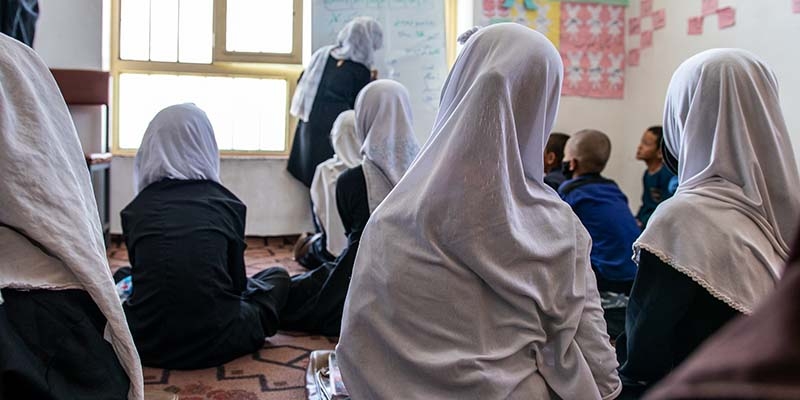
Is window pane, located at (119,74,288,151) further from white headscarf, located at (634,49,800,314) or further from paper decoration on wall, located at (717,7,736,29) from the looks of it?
white headscarf, located at (634,49,800,314)

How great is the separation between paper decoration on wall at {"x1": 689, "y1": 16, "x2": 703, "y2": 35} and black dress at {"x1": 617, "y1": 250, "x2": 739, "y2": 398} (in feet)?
10.5

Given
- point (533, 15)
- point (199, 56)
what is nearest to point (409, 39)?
point (533, 15)

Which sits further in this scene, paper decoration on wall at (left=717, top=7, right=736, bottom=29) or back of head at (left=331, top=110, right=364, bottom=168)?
back of head at (left=331, top=110, right=364, bottom=168)

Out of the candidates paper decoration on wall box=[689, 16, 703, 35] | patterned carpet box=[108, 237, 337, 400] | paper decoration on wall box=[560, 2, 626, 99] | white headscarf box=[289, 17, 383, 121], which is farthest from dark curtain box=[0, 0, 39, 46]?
paper decoration on wall box=[560, 2, 626, 99]

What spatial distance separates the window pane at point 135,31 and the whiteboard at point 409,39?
45.5 inches

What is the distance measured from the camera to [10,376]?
105 centimetres

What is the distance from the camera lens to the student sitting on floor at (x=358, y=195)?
261 cm

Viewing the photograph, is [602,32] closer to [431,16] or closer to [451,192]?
[431,16]

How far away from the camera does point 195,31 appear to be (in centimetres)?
491

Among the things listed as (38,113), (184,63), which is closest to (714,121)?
(38,113)

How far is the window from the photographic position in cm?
486

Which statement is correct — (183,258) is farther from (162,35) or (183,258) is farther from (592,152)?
(162,35)

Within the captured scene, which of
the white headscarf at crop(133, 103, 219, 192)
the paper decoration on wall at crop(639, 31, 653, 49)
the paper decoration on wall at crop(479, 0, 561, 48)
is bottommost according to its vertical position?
the white headscarf at crop(133, 103, 219, 192)

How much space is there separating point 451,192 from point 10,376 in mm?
793
